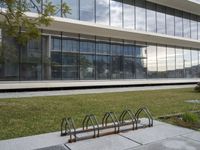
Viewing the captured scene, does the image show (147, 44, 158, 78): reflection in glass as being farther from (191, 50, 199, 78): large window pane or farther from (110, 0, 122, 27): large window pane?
(191, 50, 199, 78): large window pane

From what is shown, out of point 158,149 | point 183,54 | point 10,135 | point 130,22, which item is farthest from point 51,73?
point 183,54

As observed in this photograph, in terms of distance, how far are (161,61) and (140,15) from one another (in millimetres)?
6662

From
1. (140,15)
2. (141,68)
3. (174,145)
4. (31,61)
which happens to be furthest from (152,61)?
(174,145)

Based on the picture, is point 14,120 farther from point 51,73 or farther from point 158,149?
point 51,73

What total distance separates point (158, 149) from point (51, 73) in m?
16.6

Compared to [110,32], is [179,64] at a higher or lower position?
lower

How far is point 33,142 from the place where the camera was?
605cm

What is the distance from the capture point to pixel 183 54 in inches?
1308

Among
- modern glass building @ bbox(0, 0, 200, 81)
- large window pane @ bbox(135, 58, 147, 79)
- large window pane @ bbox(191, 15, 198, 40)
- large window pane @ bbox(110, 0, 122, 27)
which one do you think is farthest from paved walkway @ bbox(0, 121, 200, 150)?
large window pane @ bbox(191, 15, 198, 40)

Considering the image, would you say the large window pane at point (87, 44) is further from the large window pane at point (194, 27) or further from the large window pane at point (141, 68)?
the large window pane at point (194, 27)

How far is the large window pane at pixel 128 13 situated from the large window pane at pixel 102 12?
91.9 inches

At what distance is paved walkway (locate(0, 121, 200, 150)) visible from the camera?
5.72 metres

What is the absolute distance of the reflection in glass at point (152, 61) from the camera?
1125 inches

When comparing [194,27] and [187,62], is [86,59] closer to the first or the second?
[187,62]
